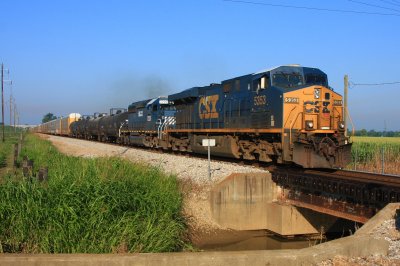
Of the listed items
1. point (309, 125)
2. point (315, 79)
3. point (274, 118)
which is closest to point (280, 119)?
point (274, 118)

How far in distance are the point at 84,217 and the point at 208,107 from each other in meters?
12.7

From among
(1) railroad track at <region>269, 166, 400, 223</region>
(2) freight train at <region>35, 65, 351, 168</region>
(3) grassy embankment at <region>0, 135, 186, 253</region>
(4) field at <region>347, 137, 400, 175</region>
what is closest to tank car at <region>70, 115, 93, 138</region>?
(2) freight train at <region>35, 65, 351, 168</region>

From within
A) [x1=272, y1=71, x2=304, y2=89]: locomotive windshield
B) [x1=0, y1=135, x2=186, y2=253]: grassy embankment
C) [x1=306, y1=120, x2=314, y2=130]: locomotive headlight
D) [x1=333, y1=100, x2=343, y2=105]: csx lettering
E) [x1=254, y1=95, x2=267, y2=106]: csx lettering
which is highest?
[x1=272, y1=71, x2=304, y2=89]: locomotive windshield

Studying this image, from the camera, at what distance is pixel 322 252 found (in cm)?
598

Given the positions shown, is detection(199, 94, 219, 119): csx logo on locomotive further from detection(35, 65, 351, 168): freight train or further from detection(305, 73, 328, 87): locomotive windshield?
detection(305, 73, 328, 87): locomotive windshield

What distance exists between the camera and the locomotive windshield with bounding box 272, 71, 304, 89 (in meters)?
14.3

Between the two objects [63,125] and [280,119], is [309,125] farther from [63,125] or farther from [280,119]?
[63,125]

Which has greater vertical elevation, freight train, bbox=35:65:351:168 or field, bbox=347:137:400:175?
freight train, bbox=35:65:351:168

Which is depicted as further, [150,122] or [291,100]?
[150,122]

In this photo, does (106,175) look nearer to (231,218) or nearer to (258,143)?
(231,218)

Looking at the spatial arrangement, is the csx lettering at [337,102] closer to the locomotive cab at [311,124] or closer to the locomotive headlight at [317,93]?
the locomotive cab at [311,124]

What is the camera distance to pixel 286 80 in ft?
47.3

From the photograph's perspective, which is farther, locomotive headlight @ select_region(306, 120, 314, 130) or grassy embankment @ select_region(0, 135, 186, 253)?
locomotive headlight @ select_region(306, 120, 314, 130)

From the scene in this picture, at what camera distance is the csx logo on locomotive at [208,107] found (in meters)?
18.8
